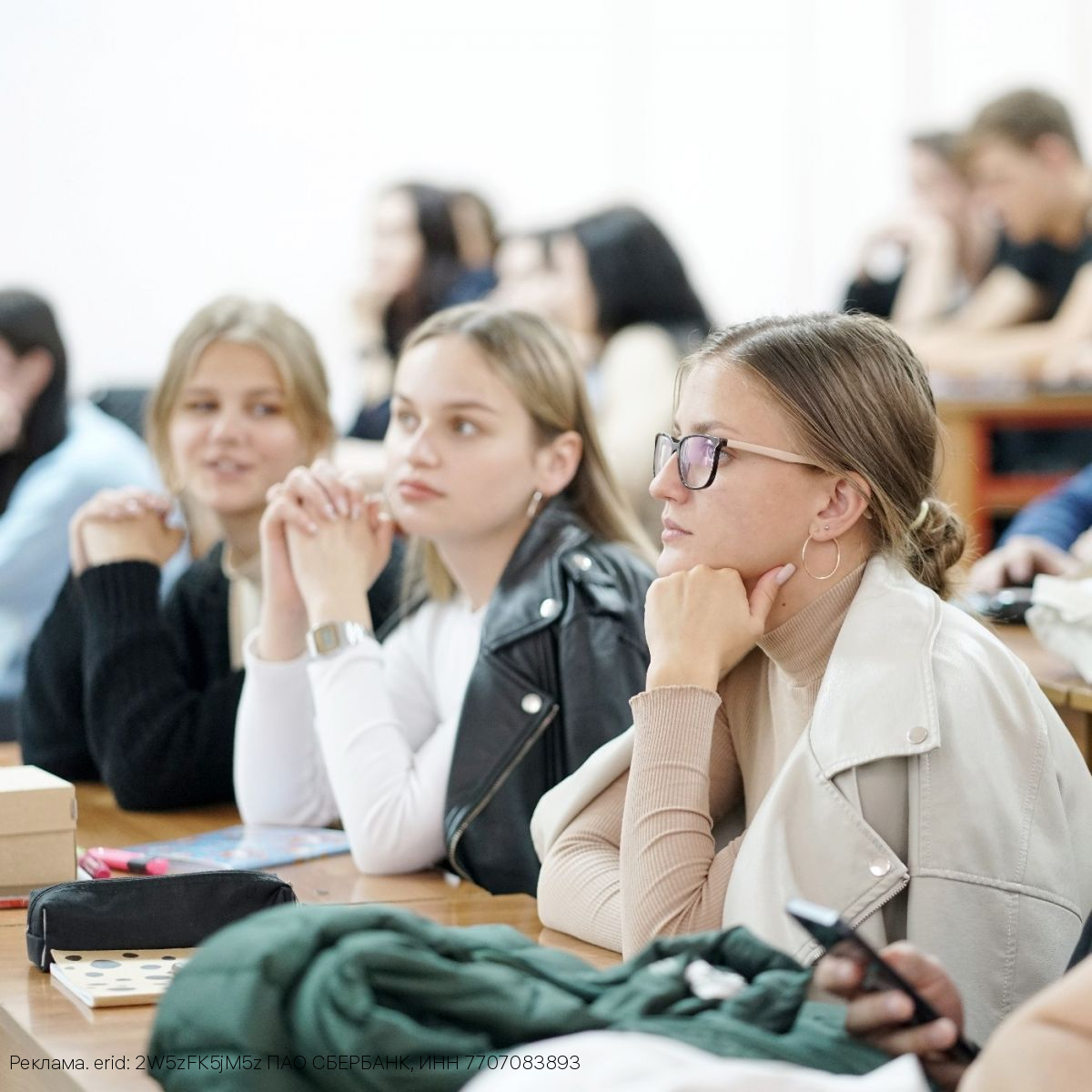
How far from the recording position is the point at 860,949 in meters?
1.01

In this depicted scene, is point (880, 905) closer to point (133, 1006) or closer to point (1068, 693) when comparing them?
point (133, 1006)

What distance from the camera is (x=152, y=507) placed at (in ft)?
8.03

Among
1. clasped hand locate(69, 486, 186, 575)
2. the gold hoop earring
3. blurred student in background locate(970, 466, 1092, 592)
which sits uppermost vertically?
the gold hoop earring

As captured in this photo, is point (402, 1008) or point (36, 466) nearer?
point (402, 1008)

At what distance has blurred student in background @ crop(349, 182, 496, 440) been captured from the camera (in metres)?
5.70

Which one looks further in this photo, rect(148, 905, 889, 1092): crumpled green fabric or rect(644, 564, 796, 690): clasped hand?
rect(644, 564, 796, 690): clasped hand

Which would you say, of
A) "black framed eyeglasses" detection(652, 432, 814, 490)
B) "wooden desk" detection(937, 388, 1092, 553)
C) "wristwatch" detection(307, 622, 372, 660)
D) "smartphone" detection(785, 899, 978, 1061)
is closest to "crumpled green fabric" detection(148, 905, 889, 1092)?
"smartphone" detection(785, 899, 978, 1061)

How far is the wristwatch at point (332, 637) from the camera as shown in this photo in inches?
77.1

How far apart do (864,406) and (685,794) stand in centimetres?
38

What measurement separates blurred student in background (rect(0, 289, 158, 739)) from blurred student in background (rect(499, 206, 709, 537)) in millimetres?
1291

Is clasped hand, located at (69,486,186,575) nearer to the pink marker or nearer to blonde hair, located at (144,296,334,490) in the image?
blonde hair, located at (144,296,334,490)

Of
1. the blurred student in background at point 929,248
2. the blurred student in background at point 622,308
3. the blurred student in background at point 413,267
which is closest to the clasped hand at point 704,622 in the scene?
the blurred student in background at point 622,308

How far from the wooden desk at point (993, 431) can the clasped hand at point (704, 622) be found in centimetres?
317

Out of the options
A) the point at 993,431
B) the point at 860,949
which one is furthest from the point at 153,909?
the point at 993,431
